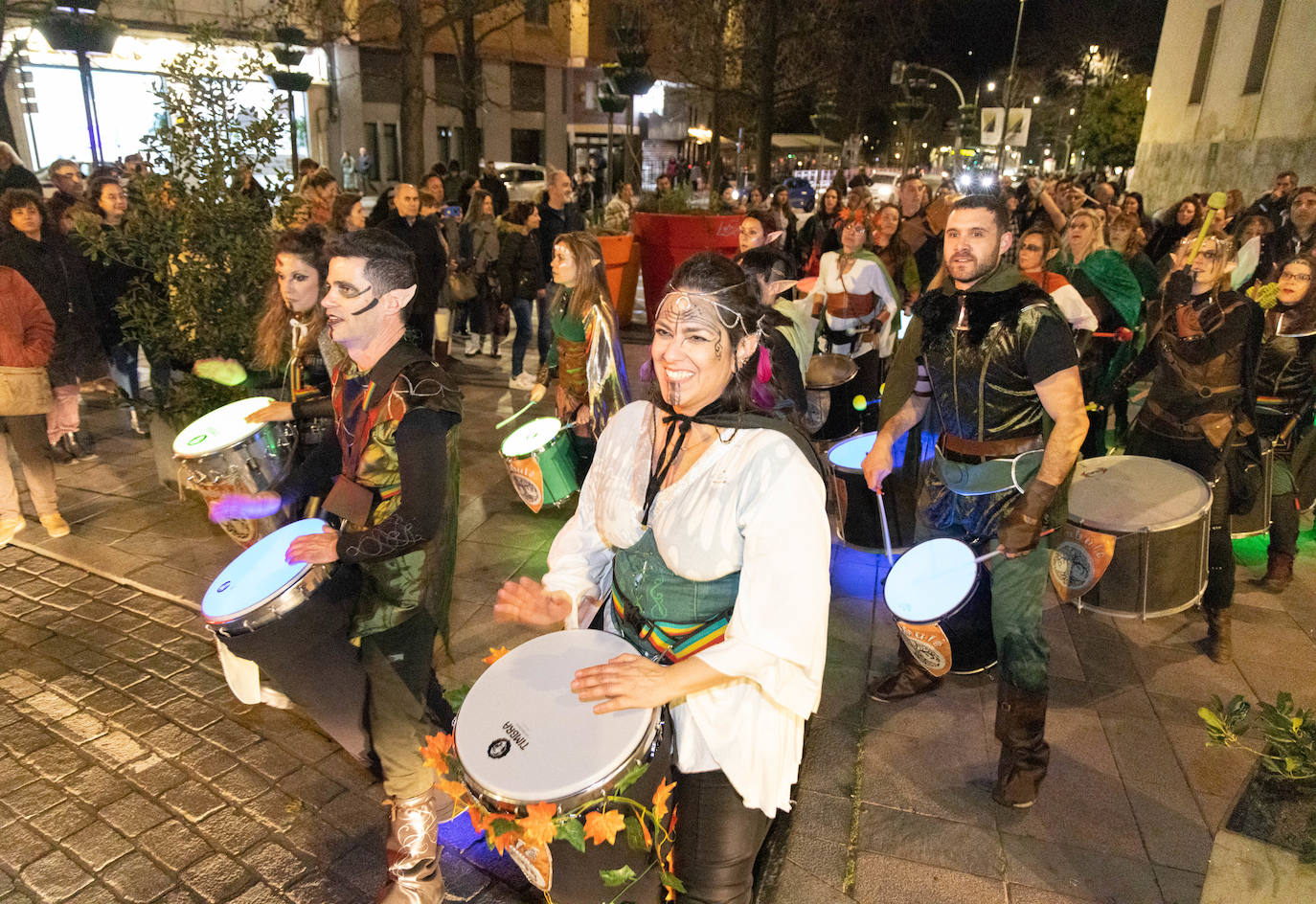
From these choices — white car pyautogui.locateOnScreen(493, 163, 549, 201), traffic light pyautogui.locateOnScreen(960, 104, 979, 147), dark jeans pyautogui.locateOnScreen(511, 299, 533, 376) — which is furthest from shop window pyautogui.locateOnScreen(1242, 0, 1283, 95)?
dark jeans pyautogui.locateOnScreen(511, 299, 533, 376)

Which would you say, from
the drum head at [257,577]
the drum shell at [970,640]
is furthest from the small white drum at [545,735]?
the drum shell at [970,640]

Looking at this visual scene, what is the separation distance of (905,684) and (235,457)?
3.20 metres

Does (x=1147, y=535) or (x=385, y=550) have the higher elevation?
(x=385, y=550)

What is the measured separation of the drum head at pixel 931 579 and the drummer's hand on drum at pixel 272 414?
272cm

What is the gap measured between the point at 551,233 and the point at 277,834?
314 inches

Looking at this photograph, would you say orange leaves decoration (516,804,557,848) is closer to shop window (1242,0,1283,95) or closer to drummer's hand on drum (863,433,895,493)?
drummer's hand on drum (863,433,895,493)

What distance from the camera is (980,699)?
401 centimetres

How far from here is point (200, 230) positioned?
563cm

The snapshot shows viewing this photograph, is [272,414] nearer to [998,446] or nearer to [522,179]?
[998,446]

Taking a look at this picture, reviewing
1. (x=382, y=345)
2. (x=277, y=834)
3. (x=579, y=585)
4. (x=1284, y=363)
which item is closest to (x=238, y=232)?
(x=382, y=345)

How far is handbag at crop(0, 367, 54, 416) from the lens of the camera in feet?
16.8

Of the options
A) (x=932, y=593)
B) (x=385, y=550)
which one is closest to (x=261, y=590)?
(x=385, y=550)

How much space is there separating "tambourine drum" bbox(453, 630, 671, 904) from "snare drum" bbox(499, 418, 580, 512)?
9.69ft

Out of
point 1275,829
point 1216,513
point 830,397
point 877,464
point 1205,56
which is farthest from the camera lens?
point 1205,56
